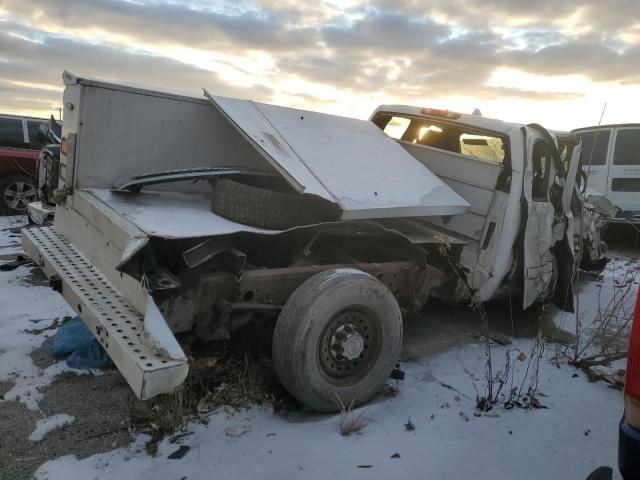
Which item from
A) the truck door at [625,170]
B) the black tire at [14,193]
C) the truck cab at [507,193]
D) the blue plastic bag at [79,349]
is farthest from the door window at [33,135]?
the truck door at [625,170]

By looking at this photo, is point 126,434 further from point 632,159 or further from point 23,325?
point 632,159

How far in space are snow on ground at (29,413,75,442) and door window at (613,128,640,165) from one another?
865cm

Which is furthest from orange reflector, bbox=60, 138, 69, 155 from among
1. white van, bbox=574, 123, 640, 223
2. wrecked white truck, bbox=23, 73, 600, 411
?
white van, bbox=574, 123, 640, 223

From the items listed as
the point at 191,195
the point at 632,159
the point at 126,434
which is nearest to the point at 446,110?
the point at 191,195

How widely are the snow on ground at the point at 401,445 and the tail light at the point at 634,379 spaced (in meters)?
1.02

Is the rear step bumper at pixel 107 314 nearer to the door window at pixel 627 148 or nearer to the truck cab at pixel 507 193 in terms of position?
the truck cab at pixel 507 193

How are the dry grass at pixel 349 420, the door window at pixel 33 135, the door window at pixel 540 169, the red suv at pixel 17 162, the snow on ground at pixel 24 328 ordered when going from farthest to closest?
1. the door window at pixel 33 135
2. the red suv at pixel 17 162
3. the door window at pixel 540 169
4. the snow on ground at pixel 24 328
5. the dry grass at pixel 349 420

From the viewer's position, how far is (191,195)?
4.00 m

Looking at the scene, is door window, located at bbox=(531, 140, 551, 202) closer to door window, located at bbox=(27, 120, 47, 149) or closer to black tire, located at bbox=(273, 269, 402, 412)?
black tire, located at bbox=(273, 269, 402, 412)

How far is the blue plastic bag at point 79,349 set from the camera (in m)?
3.42

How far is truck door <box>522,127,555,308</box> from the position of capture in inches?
163

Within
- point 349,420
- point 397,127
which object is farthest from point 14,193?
point 349,420

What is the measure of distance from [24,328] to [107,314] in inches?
66.5

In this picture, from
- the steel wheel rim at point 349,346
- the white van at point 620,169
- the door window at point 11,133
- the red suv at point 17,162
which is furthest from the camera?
the door window at point 11,133
